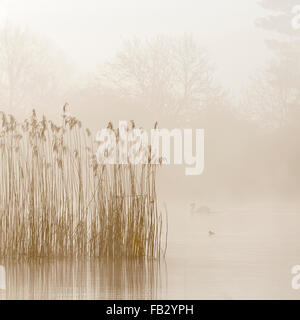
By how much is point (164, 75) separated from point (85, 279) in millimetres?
6156

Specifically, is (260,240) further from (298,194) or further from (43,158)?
(298,194)

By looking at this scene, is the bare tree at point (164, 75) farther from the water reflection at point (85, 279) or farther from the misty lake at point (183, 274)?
the water reflection at point (85, 279)

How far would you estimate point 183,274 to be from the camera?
418 centimetres

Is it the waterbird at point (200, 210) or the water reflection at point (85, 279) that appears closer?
the water reflection at point (85, 279)

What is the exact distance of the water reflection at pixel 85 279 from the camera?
3574 mm

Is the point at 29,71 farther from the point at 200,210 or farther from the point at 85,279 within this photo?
the point at 85,279

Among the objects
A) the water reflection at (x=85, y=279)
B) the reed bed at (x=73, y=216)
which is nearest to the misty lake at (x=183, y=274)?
the water reflection at (x=85, y=279)

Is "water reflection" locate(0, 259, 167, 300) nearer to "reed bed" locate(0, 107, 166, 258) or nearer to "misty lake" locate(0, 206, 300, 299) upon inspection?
"misty lake" locate(0, 206, 300, 299)

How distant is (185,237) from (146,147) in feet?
5.60

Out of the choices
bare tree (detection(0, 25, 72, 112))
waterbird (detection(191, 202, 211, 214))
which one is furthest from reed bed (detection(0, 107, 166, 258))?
bare tree (detection(0, 25, 72, 112))

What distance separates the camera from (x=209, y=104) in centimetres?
1009

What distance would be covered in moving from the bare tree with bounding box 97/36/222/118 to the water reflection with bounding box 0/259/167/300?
5499 mm

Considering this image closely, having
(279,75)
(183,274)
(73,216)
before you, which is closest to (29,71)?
(279,75)

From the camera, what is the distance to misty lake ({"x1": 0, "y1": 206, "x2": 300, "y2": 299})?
362cm
